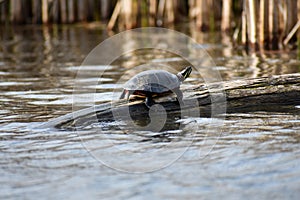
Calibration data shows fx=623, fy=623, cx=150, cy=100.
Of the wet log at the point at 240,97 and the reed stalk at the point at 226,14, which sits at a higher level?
the reed stalk at the point at 226,14

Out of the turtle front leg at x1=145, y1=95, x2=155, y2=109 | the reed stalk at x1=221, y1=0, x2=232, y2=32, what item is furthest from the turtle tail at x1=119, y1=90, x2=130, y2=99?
the reed stalk at x1=221, y1=0, x2=232, y2=32

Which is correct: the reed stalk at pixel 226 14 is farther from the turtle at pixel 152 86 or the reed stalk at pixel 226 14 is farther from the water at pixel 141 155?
the turtle at pixel 152 86

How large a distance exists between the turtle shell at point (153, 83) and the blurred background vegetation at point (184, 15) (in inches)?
127

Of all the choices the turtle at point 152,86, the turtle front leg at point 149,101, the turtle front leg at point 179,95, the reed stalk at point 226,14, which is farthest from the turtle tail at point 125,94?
the reed stalk at point 226,14

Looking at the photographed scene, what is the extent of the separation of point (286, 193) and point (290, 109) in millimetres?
1855

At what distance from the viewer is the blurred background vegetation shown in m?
8.05

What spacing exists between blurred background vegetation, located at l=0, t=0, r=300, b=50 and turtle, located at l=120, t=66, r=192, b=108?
127 inches

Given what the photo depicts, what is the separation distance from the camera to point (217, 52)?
8.59 metres

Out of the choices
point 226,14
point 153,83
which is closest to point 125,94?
point 153,83

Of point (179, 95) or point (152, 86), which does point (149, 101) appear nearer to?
point (152, 86)

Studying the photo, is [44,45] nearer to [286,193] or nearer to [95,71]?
[95,71]

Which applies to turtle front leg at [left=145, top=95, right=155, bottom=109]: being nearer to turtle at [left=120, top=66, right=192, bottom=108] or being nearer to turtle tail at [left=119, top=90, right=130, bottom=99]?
turtle at [left=120, top=66, right=192, bottom=108]

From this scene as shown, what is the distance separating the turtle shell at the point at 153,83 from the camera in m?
4.76

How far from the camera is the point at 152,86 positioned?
15.6ft
